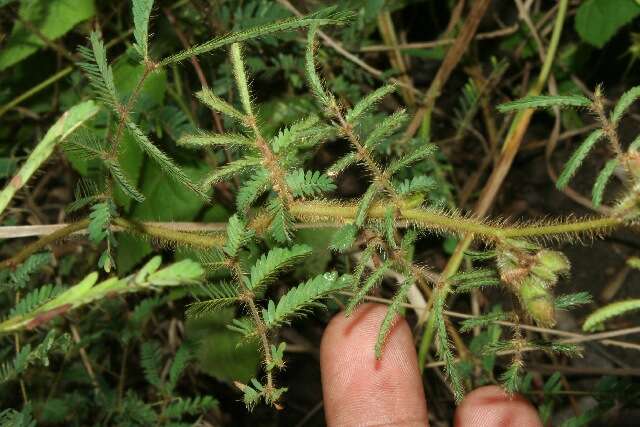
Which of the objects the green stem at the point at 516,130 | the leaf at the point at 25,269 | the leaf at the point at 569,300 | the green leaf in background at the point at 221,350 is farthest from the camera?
the green leaf in background at the point at 221,350

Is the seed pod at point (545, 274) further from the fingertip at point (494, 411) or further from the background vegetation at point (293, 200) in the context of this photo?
the fingertip at point (494, 411)

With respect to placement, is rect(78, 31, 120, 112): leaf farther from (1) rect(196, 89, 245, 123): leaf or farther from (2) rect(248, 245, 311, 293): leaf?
(2) rect(248, 245, 311, 293): leaf

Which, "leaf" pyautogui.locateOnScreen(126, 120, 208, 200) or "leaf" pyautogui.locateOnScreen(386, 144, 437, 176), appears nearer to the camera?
"leaf" pyautogui.locateOnScreen(126, 120, 208, 200)

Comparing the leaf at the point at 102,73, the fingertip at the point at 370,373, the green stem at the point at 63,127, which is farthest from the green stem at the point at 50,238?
the fingertip at the point at 370,373

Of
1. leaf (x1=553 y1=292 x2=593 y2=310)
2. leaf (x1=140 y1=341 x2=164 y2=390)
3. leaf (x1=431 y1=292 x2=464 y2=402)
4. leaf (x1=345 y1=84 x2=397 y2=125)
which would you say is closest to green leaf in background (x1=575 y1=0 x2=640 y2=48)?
leaf (x1=553 y1=292 x2=593 y2=310)

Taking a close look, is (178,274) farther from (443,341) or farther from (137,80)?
(137,80)

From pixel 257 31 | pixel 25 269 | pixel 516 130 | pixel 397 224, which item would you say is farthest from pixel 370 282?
pixel 516 130
